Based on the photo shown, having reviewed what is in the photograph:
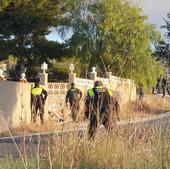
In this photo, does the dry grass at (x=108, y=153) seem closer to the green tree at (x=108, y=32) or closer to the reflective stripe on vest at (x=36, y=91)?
the reflective stripe on vest at (x=36, y=91)

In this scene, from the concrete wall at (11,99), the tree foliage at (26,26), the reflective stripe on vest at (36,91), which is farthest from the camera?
the tree foliage at (26,26)

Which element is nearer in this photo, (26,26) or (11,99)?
(11,99)

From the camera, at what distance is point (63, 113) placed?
8562mm

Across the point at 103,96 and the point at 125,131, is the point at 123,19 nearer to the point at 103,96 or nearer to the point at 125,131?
the point at 103,96

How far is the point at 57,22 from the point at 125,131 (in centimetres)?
3104

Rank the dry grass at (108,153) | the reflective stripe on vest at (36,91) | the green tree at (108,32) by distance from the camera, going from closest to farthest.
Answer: the dry grass at (108,153)
the reflective stripe on vest at (36,91)
the green tree at (108,32)

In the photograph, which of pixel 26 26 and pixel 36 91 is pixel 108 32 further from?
pixel 36 91

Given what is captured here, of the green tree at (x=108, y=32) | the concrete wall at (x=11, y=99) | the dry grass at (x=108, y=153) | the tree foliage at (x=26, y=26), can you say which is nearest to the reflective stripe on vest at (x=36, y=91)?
the concrete wall at (x=11, y=99)

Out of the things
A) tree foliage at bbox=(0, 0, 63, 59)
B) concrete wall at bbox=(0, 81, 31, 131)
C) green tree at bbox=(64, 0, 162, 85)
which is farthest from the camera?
green tree at bbox=(64, 0, 162, 85)

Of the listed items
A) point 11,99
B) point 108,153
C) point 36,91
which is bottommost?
point 108,153

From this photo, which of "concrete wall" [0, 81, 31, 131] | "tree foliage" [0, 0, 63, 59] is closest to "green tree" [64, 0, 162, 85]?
"tree foliage" [0, 0, 63, 59]

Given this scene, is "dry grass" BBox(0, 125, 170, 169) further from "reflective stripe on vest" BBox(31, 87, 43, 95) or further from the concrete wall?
the concrete wall

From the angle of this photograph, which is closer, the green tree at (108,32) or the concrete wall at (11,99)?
the concrete wall at (11,99)

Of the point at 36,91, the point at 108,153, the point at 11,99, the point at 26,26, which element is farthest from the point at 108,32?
the point at 108,153
